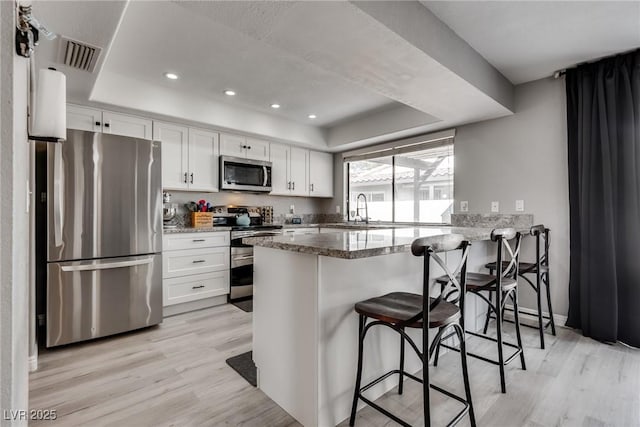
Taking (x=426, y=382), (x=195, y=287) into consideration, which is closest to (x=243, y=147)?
(x=195, y=287)

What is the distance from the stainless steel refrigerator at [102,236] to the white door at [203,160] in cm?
80

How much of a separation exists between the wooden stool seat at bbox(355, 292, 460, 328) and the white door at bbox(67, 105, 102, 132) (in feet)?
10.2

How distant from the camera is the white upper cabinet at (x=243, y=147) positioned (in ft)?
12.8

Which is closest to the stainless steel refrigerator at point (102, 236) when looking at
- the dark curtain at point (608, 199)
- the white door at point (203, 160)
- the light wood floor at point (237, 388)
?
the light wood floor at point (237, 388)

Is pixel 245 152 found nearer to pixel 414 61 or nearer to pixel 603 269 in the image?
pixel 414 61

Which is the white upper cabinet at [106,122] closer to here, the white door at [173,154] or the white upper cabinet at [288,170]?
the white door at [173,154]

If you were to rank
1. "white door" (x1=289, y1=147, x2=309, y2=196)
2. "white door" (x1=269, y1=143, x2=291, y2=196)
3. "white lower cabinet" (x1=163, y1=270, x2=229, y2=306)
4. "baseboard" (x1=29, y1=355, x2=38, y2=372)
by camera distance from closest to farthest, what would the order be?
"baseboard" (x1=29, y1=355, x2=38, y2=372), "white lower cabinet" (x1=163, y1=270, x2=229, y2=306), "white door" (x1=269, y1=143, x2=291, y2=196), "white door" (x1=289, y1=147, x2=309, y2=196)

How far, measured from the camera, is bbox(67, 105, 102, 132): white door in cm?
286

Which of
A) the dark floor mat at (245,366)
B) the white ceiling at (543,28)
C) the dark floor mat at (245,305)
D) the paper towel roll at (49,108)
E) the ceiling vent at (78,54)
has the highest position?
the white ceiling at (543,28)

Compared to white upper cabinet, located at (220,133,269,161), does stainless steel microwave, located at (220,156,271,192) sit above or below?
below

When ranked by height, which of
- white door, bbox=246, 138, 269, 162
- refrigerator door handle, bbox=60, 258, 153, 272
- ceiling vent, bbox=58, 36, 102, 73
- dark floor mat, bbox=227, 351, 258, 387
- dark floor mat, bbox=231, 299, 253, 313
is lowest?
dark floor mat, bbox=231, 299, 253, 313

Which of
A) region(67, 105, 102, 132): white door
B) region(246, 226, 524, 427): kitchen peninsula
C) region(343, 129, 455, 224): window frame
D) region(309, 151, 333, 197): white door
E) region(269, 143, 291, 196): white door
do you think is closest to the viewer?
region(246, 226, 524, 427): kitchen peninsula

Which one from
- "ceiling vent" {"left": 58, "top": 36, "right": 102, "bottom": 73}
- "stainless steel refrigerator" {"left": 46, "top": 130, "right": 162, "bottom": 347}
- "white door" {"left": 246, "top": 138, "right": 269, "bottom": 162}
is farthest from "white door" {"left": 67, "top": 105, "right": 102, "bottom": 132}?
"white door" {"left": 246, "top": 138, "right": 269, "bottom": 162}

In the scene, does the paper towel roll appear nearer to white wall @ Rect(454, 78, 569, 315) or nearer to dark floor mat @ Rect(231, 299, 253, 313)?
dark floor mat @ Rect(231, 299, 253, 313)
